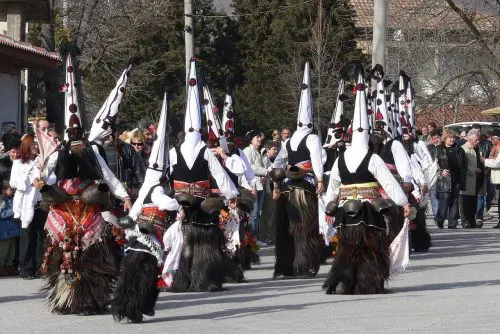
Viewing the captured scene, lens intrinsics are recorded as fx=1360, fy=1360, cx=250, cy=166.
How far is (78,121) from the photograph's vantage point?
13.4 metres

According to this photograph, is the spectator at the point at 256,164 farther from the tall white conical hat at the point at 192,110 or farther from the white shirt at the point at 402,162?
the tall white conical hat at the point at 192,110

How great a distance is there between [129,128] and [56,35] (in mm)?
16995

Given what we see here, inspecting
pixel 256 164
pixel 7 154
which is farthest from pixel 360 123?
pixel 256 164

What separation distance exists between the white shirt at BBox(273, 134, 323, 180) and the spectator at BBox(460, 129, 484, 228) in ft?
36.0

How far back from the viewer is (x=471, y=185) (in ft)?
90.9

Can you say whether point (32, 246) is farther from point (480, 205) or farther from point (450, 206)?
point (480, 205)

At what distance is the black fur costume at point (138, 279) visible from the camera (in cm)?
1197

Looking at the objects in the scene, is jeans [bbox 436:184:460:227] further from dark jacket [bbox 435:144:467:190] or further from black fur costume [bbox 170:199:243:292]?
black fur costume [bbox 170:199:243:292]

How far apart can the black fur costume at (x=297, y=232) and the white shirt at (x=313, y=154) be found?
1.01ft

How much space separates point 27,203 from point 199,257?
127 inches

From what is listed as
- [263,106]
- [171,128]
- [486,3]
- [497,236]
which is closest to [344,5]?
[263,106]

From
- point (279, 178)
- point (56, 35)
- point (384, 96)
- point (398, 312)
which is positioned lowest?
point (398, 312)

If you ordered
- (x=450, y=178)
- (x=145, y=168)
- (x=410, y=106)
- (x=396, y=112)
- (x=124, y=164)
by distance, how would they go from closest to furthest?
1. (x=124, y=164)
2. (x=145, y=168)
3. (x=396, y=112)
4. (x=410, y=106)
5. (x=450, y=178)

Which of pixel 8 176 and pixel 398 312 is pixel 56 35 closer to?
pixel 8 176
